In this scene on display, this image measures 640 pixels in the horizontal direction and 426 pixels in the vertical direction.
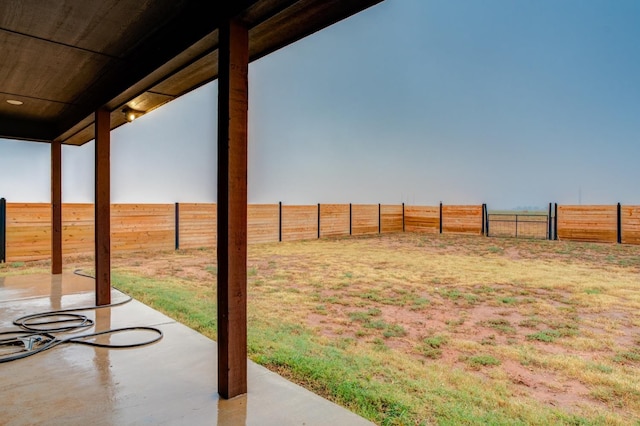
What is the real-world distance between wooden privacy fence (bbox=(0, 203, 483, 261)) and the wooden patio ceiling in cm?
538

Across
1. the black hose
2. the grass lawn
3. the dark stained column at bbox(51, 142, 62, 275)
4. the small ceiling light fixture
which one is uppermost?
the small ceiling light fixture

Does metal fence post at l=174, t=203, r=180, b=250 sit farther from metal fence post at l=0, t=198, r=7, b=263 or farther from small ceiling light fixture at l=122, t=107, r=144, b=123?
small ceiling light fixture at l=122, t=107, r=144, b=123

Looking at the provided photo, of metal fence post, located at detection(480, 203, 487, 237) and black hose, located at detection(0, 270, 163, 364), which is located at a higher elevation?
metal fence post, located at detection(480, 203, 487, 237)

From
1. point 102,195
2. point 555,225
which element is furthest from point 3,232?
point 555,225

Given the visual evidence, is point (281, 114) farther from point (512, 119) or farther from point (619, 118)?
point (619, 118)

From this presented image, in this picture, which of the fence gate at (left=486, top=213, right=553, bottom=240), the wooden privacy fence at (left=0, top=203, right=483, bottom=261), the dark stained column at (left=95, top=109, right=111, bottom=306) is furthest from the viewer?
the fence gate at (left=486, top=213, right=553, bottom=240)

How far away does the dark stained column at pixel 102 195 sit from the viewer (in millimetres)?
3195

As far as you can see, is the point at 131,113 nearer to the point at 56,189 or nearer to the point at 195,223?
the point at 56,189

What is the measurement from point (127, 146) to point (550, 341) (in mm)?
9923

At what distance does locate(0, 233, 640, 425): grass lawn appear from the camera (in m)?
2.00

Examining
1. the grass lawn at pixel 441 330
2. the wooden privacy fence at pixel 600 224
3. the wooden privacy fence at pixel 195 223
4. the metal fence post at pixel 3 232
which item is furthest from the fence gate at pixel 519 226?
the metal fence post at pixel 3 232

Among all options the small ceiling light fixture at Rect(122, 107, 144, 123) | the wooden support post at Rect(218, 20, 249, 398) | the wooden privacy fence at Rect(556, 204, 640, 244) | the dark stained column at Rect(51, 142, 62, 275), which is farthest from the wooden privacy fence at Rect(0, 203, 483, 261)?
the wooden support post at Rect(218, 20, 249, 398)

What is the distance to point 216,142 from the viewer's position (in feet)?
5.99

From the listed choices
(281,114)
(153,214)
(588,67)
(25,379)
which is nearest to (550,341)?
(25,379)
